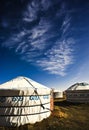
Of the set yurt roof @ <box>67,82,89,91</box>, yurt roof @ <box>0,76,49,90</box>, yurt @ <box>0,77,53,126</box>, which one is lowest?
yurt @ <box>0,77,53,126</box>

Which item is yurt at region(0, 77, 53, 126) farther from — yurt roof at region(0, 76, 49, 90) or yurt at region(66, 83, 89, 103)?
yurt at region(66, 83, 89, 103)

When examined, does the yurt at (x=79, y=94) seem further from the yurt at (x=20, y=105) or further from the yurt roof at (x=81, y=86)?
the yurt at (x=20, y=105)

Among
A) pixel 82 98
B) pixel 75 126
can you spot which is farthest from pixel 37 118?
pixel 82 98

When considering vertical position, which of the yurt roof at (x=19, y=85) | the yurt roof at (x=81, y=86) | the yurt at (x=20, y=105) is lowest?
the yurt at (x=20, y=105)

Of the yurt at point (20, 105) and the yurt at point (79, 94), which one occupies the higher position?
the yurt at point (79, 94)

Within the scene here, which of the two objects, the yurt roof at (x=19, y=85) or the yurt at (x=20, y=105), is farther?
the yurt roof at (x=19, y=85)

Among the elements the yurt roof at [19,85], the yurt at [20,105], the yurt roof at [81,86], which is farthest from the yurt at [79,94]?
the yurt at [20,105]

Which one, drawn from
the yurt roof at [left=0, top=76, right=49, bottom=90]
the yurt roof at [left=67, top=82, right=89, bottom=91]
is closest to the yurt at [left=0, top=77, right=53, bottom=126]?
the yurt roof at [left=0, top=76, right=49, bottom=90]

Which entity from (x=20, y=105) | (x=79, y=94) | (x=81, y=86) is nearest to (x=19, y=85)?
(x=20, y=105)

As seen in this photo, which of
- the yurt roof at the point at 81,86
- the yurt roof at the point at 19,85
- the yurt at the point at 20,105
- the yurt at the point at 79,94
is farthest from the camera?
the yurt roof at the point at 81,86

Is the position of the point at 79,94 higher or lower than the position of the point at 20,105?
higher

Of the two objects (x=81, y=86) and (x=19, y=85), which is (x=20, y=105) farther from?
(x=81, y=86)

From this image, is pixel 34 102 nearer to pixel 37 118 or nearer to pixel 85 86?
pixel 37 118

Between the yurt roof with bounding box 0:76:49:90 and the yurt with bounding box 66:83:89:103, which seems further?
the yurt with bounding box 66:83:89:103
